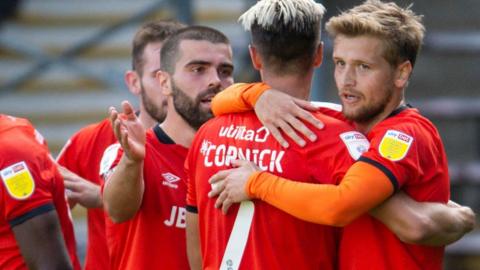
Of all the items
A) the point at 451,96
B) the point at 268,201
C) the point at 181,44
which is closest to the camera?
the point at 268,201

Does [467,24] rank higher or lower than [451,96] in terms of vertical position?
higher

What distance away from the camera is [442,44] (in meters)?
9.37

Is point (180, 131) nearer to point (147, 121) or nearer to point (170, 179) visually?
point (170, 179)

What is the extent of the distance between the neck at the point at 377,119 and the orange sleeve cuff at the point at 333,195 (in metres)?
0.28

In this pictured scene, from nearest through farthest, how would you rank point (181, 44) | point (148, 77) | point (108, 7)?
1. point (181, 44)
2. point (148, 77)
3. point (108, 7)

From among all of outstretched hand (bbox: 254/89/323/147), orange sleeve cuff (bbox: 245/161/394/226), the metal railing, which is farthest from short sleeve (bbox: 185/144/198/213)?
the metal railing

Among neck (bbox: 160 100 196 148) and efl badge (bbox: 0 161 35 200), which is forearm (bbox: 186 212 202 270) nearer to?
neck (bbox: 160 100 196 148)

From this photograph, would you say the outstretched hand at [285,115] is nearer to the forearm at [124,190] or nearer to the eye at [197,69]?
the forearm at [124,190]

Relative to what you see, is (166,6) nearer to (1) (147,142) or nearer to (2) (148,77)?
(2) (148,77)

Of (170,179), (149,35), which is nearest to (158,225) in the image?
(170,179)

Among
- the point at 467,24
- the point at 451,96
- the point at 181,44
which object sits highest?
the point at 181,44

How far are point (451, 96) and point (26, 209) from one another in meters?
5.67

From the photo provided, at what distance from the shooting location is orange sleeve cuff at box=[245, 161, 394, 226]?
363cm

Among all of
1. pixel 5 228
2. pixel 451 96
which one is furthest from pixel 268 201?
pixel 451 96
